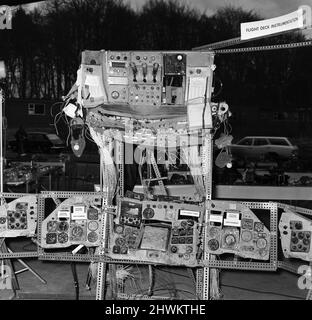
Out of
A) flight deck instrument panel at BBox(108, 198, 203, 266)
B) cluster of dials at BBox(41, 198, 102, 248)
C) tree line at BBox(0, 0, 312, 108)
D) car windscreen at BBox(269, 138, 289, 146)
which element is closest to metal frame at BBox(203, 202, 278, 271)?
flight deck instrument panel at BBox(108, 198, 203, 266)

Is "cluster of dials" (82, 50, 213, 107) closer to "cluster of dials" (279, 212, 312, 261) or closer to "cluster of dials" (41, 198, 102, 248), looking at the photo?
"cluster of dials" (41, 198, 102, 248)

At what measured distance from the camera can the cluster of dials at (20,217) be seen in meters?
3.76

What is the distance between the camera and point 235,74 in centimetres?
527

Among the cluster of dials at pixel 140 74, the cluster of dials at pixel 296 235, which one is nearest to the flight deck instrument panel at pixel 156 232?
the cluster of dials at pixel 296 235

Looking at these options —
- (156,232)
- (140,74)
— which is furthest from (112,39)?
(156,232)

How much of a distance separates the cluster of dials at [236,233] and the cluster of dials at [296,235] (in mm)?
140

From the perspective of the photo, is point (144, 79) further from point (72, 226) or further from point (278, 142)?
point (278, 142)

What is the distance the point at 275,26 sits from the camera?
323 cm

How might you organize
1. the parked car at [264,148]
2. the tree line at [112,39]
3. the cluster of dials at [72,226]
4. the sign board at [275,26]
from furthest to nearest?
the parked car at [264,148] → the tree line at [112,39] → the cluster of dials at [72,226] → the sign board at [275,26]

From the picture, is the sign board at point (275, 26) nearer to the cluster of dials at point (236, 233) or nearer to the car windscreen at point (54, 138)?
the cluster of dials at point (236, 233)

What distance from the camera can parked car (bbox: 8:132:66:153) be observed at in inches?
215

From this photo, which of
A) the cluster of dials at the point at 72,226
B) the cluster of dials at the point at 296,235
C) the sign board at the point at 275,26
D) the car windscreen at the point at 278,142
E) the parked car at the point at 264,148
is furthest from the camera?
the car windscreen at the point at 278,142

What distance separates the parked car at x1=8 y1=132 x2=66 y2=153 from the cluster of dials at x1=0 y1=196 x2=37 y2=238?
5.63 feet
